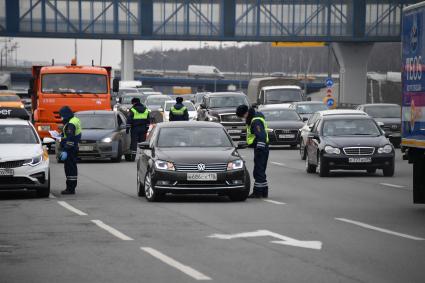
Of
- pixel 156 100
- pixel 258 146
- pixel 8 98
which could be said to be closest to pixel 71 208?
pixel 258 146

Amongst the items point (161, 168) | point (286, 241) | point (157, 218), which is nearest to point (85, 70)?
point (161, 168)

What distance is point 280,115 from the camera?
44.5 meters

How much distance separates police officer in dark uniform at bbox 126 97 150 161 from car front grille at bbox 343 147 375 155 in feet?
30.7

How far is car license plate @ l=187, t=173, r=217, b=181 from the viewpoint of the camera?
65.5 ft

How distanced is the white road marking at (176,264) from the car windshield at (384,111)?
1283 inches

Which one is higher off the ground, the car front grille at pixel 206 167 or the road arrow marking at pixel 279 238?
the car front grille at pixel 206 167

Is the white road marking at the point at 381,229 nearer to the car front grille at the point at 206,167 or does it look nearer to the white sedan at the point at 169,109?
the car front grille at the point at 206,167

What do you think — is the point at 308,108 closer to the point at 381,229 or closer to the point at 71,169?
the point at 71,169

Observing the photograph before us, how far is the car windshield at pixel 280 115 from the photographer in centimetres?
4425

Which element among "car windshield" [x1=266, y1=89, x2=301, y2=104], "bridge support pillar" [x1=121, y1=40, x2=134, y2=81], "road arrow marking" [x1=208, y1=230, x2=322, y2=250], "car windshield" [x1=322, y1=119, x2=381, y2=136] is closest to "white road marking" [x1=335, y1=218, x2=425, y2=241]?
"road arrow marking" [x1=208, y1=230, x2=322, y2=250]

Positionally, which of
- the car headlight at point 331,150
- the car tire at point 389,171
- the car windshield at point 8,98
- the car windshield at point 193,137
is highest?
the car windshield at point 193,137

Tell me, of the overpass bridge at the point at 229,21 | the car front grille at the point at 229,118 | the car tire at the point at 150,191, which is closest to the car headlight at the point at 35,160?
the car tire at the point at 150,191

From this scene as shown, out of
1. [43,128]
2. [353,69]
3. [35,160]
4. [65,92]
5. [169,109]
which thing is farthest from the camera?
[353,69]

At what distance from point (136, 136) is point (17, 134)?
12186 mm
